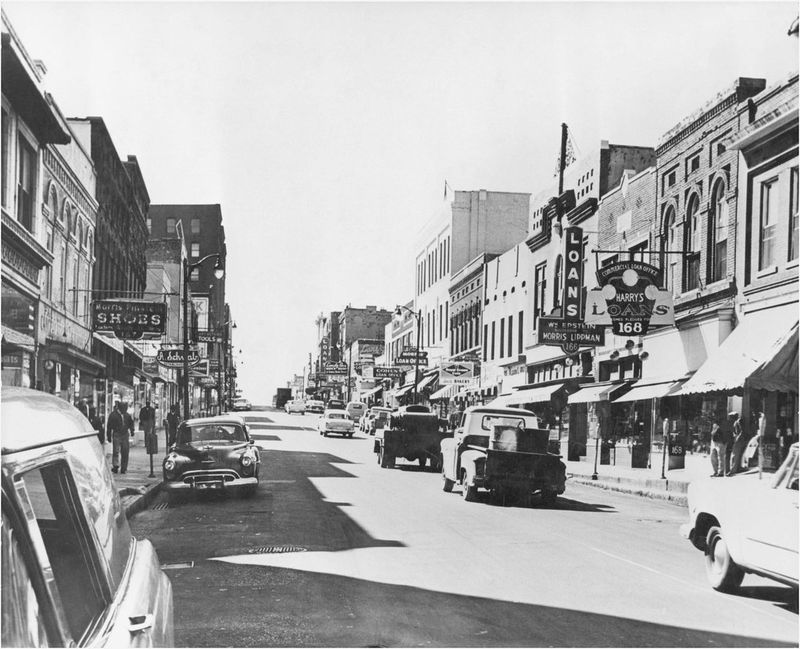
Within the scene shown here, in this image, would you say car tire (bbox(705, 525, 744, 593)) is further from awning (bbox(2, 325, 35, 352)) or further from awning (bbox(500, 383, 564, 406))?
awning (bbox(500, 383, 564, 406))

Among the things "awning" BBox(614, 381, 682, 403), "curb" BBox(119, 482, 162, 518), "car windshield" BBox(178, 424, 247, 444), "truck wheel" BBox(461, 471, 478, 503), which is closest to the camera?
"curb" BBox(119, 482, 162, 518)

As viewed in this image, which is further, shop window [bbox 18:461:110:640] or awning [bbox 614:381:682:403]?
awning [bbox 614:381:682:403]

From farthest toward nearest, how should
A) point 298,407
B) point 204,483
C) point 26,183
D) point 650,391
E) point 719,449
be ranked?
point 298,407 → point 650,391 → point 719,449 → point 26,183 → point 204,483

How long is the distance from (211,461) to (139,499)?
5.26 feet

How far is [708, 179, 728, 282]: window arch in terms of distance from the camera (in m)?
25.2

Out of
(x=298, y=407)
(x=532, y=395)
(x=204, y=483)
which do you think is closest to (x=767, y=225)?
(x=204, y=483)

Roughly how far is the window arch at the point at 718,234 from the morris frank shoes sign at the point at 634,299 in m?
1.68

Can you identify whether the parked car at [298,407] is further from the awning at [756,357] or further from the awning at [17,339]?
the awning at [17,339]

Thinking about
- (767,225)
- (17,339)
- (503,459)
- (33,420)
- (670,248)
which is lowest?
(503,459)

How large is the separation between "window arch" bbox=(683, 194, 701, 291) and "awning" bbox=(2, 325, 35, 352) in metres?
17.7

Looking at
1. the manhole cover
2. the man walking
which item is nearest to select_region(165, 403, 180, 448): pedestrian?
the man walking

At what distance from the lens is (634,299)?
27203mm

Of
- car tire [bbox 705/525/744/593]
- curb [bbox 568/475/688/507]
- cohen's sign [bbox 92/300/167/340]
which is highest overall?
cohen's sign [bbox 92/300/167/340]

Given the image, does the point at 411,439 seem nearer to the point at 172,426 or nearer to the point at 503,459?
the point at 172,426
